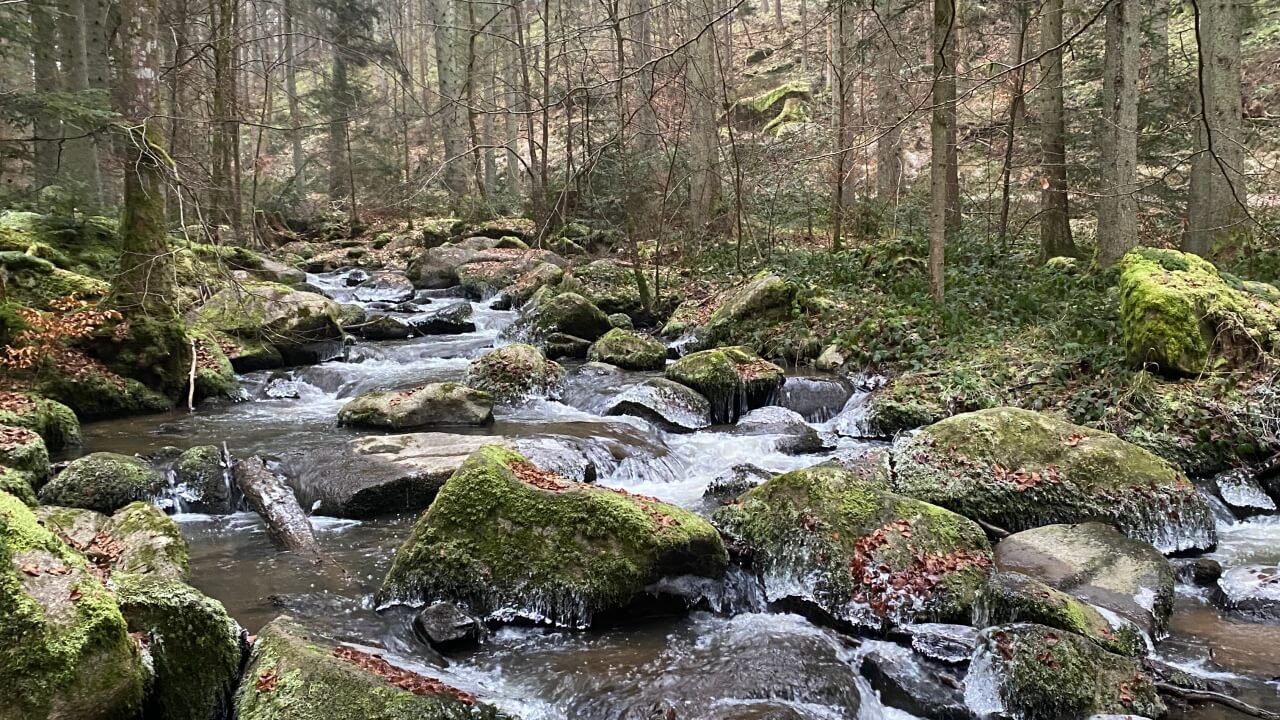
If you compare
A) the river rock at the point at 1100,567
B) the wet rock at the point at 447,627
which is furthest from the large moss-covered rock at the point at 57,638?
the river rock at the point at 1100,567

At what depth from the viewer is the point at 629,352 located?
12328 mm

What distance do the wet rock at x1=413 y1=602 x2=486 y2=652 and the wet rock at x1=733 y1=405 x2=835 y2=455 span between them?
4684 millimetres

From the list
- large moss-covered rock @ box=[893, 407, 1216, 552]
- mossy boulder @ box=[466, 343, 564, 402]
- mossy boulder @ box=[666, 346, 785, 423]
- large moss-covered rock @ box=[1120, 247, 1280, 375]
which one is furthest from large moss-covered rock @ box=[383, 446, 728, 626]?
large moss-covered rock @ box=[1120, 247, 1280, 375]

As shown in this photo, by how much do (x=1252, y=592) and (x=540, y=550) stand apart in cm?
491

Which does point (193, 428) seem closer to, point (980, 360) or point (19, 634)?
point (19, 634)

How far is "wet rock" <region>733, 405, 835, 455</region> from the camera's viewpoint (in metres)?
8.84

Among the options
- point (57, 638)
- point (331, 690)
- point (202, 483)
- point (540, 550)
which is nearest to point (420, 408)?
point (202, 483)

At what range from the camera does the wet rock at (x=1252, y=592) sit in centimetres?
520

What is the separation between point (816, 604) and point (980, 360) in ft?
19.0

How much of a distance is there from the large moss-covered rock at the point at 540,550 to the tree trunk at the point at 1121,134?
799 cm

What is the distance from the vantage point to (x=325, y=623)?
16.3 ft

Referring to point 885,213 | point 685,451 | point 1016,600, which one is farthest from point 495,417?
point 885,213

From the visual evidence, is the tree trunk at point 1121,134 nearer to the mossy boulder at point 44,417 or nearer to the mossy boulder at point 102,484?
the mossy boulder at point 102,484

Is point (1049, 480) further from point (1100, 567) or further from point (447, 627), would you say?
point (447, 627)
